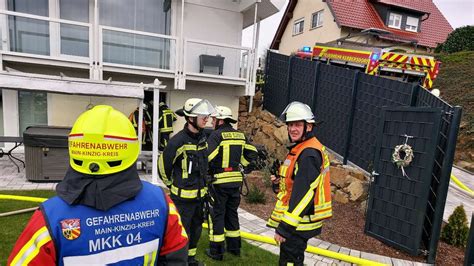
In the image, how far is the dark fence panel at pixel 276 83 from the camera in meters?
10.0

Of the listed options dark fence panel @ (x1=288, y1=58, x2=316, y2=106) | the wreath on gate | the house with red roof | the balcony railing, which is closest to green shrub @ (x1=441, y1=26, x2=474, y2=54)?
the house with red roof

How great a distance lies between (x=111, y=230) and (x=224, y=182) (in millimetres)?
2706

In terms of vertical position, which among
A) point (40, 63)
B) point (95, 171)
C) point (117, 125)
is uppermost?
point (40, 63)

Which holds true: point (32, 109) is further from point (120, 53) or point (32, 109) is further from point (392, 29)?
point (392, 29)

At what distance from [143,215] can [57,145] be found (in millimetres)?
6474

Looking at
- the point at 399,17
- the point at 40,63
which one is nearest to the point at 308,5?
the point at 399,17

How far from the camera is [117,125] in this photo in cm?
129

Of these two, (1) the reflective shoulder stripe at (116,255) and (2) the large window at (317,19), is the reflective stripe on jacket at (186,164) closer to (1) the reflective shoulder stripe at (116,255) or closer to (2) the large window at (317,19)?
(1) the reflective shoulder stripe at (116,255)

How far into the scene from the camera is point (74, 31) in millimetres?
8297

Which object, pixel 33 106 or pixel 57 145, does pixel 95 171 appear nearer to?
pixel 57 145

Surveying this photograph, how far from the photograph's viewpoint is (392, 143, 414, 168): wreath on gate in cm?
441


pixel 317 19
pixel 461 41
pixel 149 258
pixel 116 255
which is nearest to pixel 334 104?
pixel 149 258

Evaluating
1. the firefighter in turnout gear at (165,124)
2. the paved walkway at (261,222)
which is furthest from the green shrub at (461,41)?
the firefighter in turnout gear at (165,124)

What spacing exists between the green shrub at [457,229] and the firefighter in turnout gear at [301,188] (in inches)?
118
